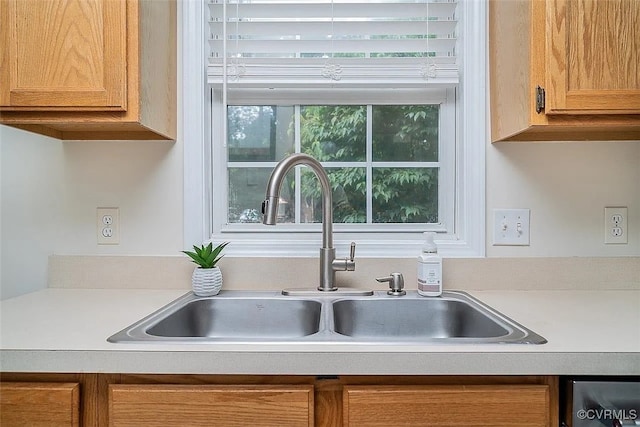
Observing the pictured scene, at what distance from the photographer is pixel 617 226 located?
134 centimetres

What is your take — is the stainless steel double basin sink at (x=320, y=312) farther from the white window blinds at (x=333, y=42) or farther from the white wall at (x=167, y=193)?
the white window blinds at (x=333, y=42)

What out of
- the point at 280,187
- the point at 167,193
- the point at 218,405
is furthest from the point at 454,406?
the point at 167,193

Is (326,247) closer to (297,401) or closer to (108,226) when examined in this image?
A: (297,401)

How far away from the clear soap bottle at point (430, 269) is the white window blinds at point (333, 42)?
59 cm

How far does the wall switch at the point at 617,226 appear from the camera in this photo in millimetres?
1344

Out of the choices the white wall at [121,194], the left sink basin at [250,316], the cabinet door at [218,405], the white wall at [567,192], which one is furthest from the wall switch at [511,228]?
the white wall at [121,194]

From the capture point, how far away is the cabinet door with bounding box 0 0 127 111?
3.44ft

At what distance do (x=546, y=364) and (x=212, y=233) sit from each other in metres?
1.11

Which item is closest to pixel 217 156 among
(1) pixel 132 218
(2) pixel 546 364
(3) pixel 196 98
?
(3) pixel 196 98

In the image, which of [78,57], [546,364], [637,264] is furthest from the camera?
[637,264]

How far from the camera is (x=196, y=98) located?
138 cm

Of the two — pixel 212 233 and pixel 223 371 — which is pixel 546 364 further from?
pixel 212 233

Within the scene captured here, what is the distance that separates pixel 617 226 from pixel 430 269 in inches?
26.9

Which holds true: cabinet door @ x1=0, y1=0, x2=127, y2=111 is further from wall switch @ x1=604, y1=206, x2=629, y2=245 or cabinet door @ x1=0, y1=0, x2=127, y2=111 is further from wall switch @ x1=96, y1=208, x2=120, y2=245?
wall switch @ x1=604, y1=206, x2=629, y2=245
